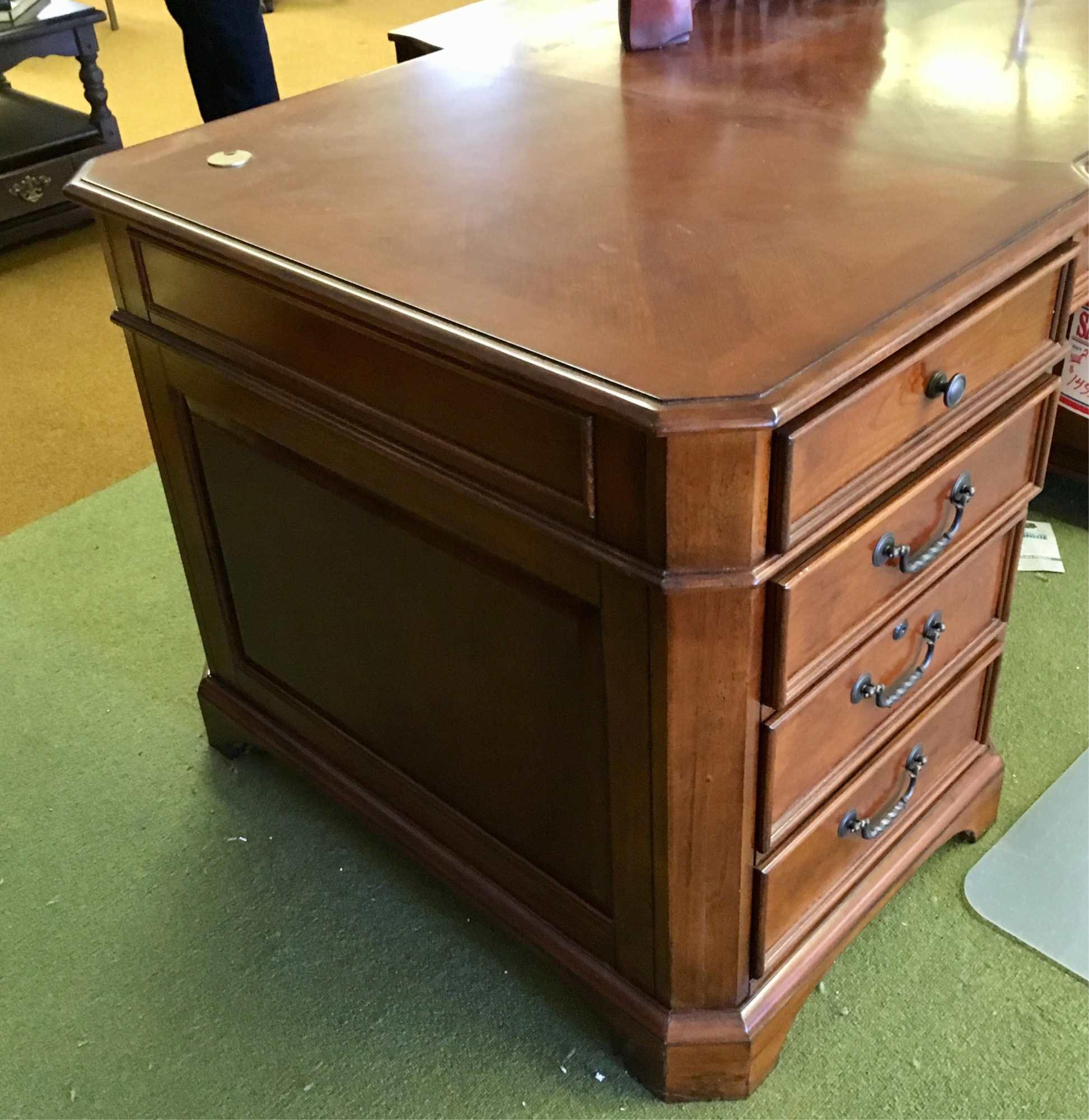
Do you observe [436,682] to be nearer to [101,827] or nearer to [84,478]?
[101,827]

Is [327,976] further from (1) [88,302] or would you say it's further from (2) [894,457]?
(1) [88,302]

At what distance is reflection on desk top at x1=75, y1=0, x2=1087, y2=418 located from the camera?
0.76 m

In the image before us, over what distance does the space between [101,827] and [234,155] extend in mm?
778

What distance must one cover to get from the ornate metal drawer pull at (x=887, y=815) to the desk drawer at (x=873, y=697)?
58mm

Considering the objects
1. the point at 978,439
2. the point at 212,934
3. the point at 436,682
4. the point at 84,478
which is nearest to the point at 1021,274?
the point at 978,439

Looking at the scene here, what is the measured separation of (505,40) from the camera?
1378mm

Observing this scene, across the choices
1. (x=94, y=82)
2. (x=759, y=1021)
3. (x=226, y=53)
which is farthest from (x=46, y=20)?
(x=759, y=1021)

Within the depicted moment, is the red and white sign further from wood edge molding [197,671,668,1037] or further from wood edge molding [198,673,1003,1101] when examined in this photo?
wood edge molding [197,671,668,1037]

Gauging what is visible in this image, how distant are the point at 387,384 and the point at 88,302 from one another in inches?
78.6

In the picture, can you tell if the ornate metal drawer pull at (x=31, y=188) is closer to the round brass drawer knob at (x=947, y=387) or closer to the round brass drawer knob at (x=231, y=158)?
the round brass drawer knob at (x=231, y=158)

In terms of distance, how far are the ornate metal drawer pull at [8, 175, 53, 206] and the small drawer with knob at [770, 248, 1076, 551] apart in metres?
2.51

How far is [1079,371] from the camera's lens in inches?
64.0

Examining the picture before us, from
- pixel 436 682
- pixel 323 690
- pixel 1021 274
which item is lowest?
pixel 323 690

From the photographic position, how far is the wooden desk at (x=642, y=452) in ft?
2.50
